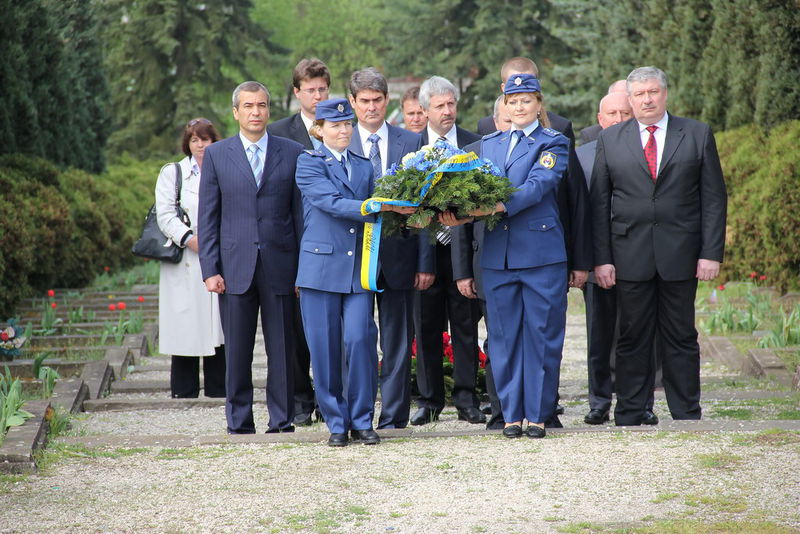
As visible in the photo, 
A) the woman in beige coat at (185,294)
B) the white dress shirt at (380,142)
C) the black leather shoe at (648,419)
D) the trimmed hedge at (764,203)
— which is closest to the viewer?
the white dress shirt at (380,142)

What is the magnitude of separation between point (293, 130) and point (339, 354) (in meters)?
2.09

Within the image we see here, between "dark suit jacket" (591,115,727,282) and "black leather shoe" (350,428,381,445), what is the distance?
1.77 metres

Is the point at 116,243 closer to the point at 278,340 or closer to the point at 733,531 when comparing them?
the point at 278,340

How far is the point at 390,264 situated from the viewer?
7066 mm

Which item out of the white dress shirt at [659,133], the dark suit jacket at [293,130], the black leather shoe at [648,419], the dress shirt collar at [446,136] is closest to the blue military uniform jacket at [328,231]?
the dress shirt collar at [446,136]

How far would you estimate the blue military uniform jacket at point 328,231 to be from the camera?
21.9 ft

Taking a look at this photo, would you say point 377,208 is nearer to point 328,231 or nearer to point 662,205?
point 328,231

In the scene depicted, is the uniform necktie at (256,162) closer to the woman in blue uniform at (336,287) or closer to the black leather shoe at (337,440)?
the woman in blue uniform at (336,287)

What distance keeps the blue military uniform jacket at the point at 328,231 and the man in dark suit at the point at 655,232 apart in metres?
1.56

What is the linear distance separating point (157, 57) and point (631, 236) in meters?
32.8

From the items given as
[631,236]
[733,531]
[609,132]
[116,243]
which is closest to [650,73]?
[609,132]

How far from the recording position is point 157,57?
38000 mm

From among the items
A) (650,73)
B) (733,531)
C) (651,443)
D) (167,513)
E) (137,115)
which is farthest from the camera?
(137,115)

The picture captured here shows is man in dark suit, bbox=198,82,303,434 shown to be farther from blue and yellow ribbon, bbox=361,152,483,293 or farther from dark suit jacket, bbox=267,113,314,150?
dark suit jacket, bbox=267,113,314,150
